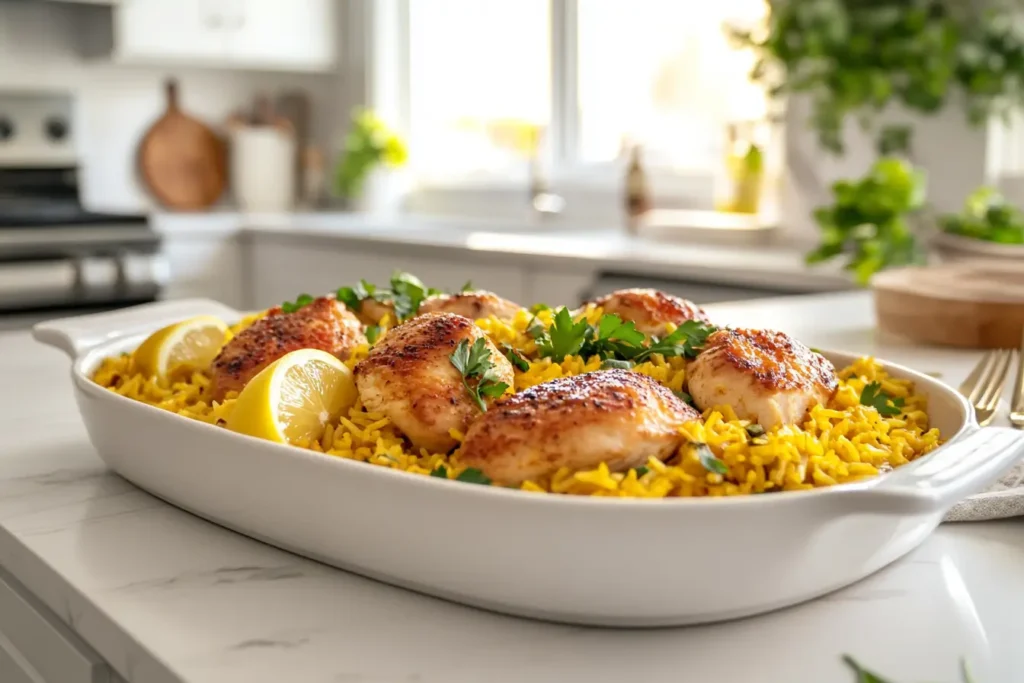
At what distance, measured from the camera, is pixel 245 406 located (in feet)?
2.42

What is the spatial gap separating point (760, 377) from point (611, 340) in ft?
0.53

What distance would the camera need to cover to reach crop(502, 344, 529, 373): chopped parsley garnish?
32.0 inches

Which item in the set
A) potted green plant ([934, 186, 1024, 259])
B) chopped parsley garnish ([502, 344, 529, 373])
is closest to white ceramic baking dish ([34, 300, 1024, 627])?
chopped parsley garnish ([502, 344, 529, 373])

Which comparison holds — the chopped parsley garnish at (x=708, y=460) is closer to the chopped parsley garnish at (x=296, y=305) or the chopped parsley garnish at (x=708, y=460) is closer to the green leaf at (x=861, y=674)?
the green leaf at (x=861, y=674)

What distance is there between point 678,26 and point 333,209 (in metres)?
1.79

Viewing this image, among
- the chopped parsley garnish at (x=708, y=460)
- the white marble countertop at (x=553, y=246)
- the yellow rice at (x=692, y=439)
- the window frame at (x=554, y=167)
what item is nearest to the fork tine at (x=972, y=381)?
the yellow rice at (x=692, y=439)

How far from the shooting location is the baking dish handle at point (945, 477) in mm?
534

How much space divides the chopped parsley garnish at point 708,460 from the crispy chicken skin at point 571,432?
18 mm

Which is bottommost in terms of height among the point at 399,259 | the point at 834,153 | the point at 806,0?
the point at 399,259

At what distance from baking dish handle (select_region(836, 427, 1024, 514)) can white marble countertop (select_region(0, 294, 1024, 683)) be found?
71mm

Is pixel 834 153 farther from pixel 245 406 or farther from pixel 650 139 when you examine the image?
pixel 245 406

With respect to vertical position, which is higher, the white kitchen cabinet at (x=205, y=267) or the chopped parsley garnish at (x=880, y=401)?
the chopped parsley garnish at (x=880, y=401)

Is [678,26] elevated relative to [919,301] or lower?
elevated

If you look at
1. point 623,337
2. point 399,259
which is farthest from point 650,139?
point 623,337
